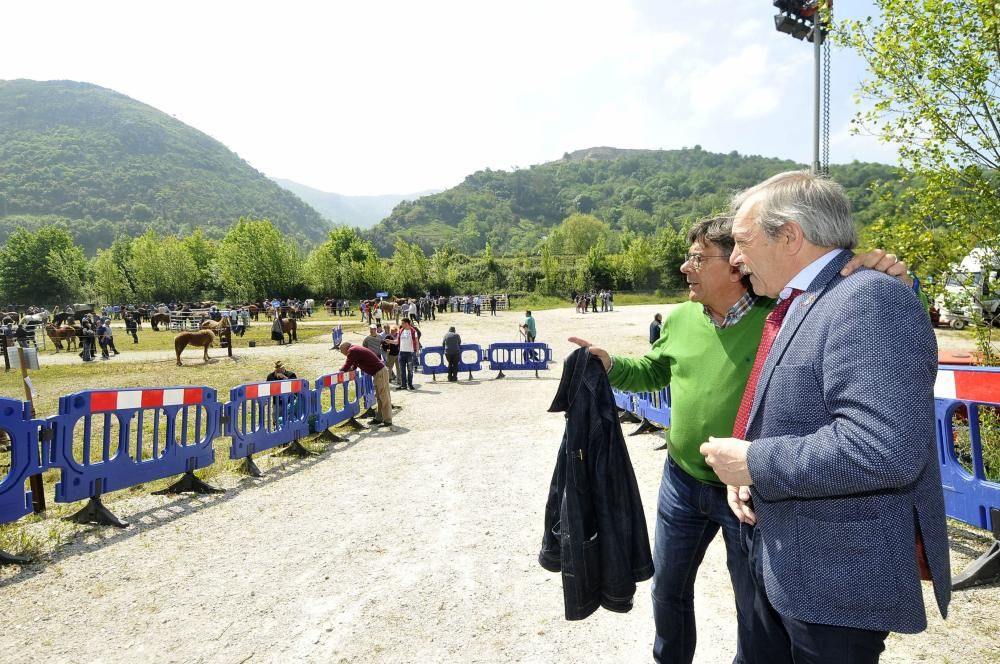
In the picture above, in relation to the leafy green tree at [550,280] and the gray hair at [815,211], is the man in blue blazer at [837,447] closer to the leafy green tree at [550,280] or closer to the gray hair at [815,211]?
the gray hair at [815,211]

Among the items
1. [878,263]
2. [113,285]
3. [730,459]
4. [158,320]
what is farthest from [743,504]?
[113,285]

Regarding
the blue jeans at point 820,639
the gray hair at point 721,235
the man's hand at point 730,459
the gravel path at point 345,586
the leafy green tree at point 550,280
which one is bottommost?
the gravel path at point 345,586

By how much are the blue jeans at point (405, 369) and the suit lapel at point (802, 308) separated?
43.8 ft

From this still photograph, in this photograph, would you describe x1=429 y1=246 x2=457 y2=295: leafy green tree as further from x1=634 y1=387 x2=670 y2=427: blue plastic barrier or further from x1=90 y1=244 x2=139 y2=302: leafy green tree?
x1=634 y1=387 x2=670 y2=427: blue plastic barrier

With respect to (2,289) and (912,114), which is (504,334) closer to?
(912,114)

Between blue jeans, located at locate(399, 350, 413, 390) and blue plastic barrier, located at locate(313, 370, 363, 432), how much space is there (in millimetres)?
3235

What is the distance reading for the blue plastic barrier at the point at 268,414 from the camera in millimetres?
7203

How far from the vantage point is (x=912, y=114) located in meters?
5.66

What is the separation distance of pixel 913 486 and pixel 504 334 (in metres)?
27.4

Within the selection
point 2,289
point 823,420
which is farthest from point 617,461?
point 2,289

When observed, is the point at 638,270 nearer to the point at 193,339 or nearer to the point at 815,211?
the point at 193,339

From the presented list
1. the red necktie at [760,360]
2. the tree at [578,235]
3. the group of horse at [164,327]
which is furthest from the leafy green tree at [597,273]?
the red necktie at [760,360]

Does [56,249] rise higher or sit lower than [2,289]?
higher

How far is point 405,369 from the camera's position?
574 inches
